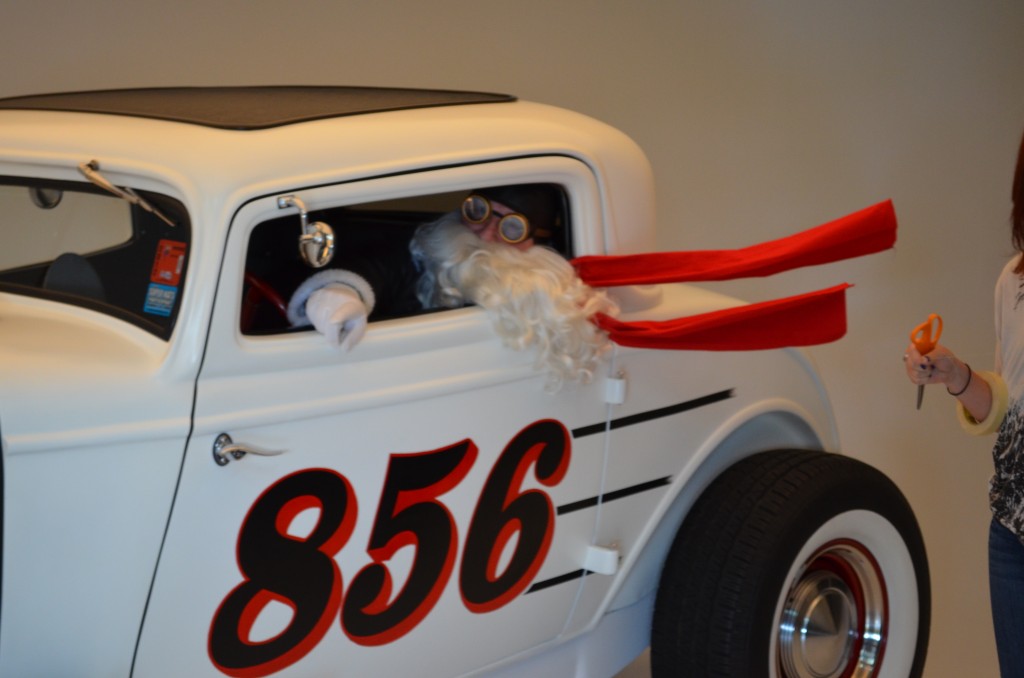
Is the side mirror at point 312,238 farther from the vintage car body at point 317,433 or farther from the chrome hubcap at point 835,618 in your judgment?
the chrome hubcap at point 835,618

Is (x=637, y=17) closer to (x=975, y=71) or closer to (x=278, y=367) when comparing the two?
(x=975, y=71)

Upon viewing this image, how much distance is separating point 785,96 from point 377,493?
344cm

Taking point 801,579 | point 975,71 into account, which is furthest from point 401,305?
point 975,71

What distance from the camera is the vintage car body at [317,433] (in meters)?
1.68

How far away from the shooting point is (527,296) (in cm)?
202

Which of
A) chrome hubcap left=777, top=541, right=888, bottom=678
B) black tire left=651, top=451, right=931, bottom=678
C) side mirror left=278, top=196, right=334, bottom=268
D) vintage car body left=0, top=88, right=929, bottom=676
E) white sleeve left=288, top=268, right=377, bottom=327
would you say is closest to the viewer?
vintage car body left=0, top=88, right=929, bottom=676

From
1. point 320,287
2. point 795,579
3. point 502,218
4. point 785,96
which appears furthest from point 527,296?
point 785,96

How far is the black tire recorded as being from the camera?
2264 millimetres

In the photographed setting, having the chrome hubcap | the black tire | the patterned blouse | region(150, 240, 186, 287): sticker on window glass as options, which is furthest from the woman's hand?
region(150, 240, 186, 287): sticker on window glass

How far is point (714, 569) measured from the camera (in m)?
2.29

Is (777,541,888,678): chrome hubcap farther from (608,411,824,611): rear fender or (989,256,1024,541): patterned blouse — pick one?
(989,256,1024,541): patterned blouse

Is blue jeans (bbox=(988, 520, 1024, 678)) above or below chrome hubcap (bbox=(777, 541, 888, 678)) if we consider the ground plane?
above

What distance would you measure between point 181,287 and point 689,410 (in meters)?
1.06

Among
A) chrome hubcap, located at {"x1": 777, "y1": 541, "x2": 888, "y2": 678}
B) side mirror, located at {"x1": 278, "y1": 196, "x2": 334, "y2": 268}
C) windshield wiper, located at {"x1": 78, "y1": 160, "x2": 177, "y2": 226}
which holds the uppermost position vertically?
windshield wiper, located at {"x1": 78, "y1": 160, "x2": 177, "y2": 226}
